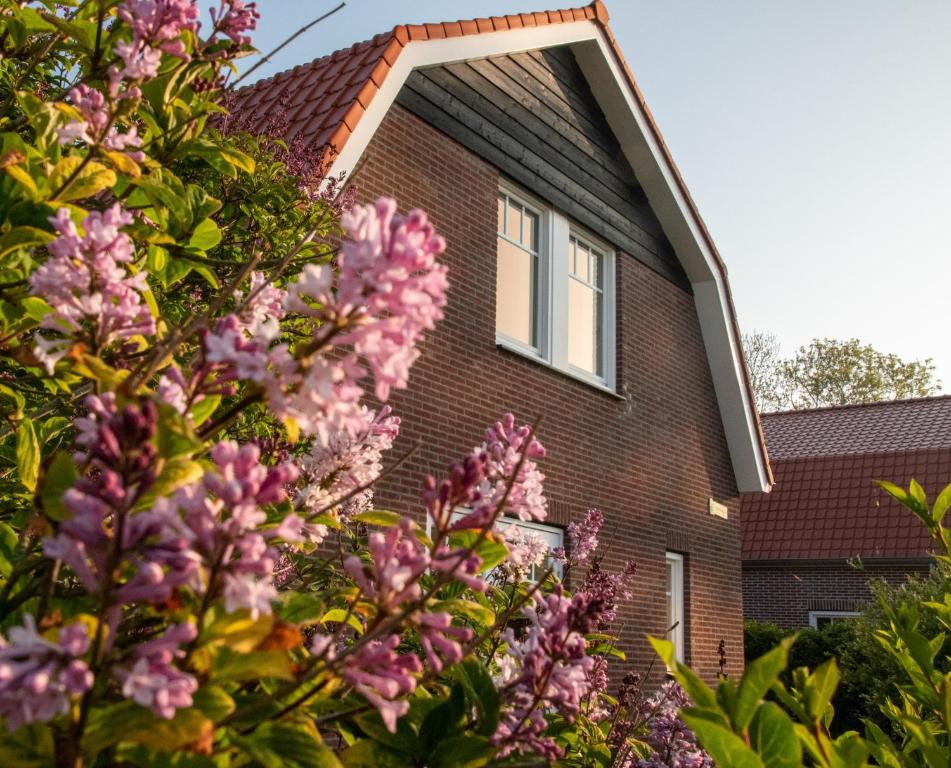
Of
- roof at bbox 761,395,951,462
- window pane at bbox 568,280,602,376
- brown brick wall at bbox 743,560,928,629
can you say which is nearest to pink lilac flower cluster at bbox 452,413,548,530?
window pane at bbox 568,280,602,376

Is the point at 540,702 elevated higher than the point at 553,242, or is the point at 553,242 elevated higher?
the point at 553,242

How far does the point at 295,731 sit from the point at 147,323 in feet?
1.74

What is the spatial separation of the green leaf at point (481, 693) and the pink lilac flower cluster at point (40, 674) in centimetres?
54

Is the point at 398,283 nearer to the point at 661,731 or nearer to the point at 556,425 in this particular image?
the point at 661,731

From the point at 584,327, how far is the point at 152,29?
8.45m

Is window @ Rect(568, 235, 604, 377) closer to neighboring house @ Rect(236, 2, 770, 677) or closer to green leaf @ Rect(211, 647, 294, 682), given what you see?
neighboring house @ Rect(236, 2, 770, 677)

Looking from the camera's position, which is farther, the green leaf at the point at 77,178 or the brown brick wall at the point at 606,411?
the brown brick wall at the point at 606,411

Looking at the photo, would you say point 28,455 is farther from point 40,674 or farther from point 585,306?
point 585,306

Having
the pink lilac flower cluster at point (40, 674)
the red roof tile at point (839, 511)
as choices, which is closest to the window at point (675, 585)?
the red roof tile at point (839, 511)

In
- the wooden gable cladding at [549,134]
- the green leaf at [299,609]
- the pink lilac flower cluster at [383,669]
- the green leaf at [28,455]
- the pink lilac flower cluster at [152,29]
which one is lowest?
the pink lilac flower cluster at [383,669]

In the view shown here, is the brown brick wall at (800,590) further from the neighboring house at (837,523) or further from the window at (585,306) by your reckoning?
the window at (585,306)

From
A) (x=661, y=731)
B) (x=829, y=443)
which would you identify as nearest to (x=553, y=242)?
(x=661, y=731)

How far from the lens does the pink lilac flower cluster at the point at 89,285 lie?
109 centimetres

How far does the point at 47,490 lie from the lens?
90 cm
